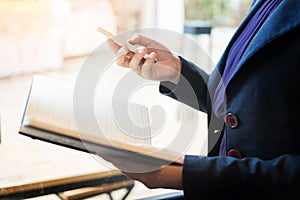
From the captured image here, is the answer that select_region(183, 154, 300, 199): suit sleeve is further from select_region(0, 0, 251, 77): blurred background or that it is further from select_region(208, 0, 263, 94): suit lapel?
select_region(0, 0, 251, 77): blurred background

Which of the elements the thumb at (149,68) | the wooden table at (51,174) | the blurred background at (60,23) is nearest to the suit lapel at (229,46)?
the thumb at (149,68)

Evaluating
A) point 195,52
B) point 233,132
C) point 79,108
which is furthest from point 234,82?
point 195,52

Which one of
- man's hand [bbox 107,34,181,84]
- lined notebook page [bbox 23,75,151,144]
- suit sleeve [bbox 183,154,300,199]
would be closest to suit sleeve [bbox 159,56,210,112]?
man's hand [bbox 107,34,181,84]

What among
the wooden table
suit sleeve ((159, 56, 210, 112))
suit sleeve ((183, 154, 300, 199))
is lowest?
the wooden table

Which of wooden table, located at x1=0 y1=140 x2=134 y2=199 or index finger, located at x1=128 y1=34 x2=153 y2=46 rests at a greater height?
index finger, located at x1=128 y1=34 x2=153 y2=46

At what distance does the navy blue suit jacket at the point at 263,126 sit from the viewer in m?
0.54

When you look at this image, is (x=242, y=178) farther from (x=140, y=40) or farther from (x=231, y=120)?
(x=140, y=40)

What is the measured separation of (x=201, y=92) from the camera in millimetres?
796

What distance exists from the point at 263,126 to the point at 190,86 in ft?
0.74

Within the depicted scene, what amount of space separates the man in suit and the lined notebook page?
6cm

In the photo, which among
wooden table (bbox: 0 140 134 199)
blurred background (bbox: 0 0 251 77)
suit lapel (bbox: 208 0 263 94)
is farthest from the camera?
blurred background (bbox: 0 0 251 77)

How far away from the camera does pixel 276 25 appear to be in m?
0.59

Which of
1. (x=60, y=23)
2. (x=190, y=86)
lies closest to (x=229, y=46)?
(x=190, y=86)

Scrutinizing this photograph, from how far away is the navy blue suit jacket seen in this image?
1.77 ft
